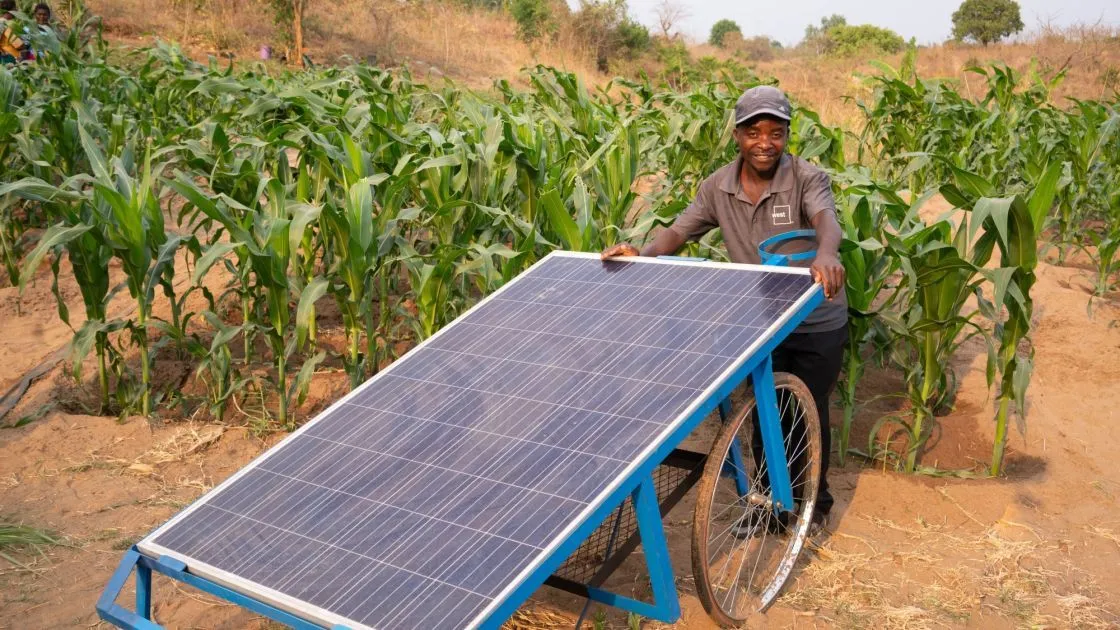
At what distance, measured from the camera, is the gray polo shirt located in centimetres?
331

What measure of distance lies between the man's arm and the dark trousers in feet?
1.09

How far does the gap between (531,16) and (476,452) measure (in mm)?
34357

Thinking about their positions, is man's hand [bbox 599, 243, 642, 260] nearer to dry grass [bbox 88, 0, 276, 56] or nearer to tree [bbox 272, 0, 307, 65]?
tree [bbox 272, 0, 307, 65]

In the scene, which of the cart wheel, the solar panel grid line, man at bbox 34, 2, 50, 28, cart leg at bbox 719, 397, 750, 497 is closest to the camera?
the solar panel grid line

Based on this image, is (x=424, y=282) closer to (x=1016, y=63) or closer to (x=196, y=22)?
(x=196, y=22)

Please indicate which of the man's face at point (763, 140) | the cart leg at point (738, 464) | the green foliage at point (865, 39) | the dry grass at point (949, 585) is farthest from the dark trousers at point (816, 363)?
the green foliage at point (865, 39)

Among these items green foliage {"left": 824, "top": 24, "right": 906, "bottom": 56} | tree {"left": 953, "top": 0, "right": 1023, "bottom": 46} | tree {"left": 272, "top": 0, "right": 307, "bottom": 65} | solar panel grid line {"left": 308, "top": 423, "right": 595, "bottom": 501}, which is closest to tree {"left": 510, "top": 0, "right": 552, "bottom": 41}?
tree {"left": 272, "top": 0, "right": 307, "bottom": 65}

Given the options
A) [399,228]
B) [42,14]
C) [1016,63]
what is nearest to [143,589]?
[399,228]

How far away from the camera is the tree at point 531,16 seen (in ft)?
113

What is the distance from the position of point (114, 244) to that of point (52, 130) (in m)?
3.74

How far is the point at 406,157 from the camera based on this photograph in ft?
15.2

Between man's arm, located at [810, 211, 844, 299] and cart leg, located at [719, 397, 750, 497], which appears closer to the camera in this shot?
man's arm, located at [810, 211, 844, 299]

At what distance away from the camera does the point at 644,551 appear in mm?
2441

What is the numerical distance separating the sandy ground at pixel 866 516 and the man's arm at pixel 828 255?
1.19 m
